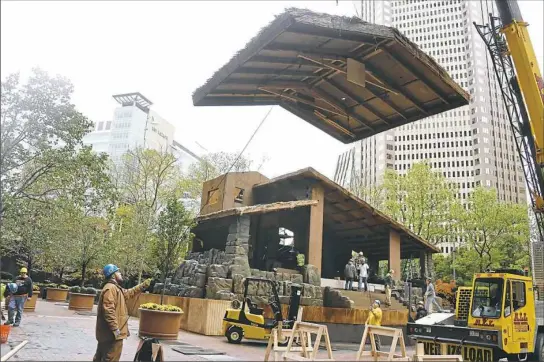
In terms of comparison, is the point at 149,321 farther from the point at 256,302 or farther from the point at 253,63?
the point at 253,63

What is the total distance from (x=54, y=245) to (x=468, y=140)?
86.2m

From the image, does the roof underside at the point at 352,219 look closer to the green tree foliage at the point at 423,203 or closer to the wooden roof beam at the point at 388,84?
the wooden roof beam at the point at 388,84

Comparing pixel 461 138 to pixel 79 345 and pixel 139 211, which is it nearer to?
pixel 139 211

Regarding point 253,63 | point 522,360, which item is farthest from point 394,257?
point 253,63

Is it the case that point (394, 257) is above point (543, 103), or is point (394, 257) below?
below

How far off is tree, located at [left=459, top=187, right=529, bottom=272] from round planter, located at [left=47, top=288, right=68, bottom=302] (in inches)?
1171

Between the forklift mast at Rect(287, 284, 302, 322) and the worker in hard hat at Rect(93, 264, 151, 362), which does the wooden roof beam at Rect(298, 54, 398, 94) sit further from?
the forklift mast at Rect(287, 284, 302, 322)

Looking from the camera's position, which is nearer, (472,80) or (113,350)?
(113,350)

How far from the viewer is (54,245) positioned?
23391mm

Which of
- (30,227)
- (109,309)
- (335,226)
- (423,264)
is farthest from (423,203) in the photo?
(109,309)

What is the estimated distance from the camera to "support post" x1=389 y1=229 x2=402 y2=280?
2087 cm

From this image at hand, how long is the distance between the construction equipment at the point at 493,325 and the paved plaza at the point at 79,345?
85.5 inches

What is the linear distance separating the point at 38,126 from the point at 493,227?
3434 cm

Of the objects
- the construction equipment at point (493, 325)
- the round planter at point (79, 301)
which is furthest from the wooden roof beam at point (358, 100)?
the round planter at point (79, 301)
